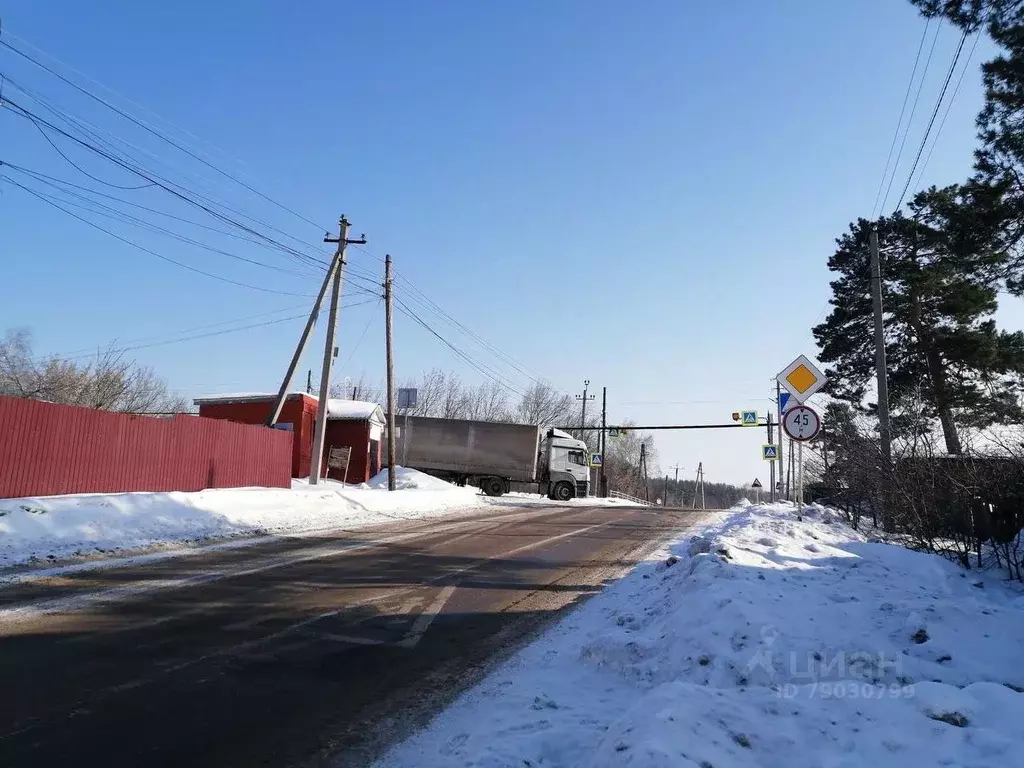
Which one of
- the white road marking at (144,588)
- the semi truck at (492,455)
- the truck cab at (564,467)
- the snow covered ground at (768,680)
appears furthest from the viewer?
the truck cab at (564,467)

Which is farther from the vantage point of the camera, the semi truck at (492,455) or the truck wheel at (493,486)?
the truck wheel at (493,486)

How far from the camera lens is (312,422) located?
1193 inches

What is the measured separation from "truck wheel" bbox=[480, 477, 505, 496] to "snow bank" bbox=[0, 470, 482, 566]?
14522 millimetres

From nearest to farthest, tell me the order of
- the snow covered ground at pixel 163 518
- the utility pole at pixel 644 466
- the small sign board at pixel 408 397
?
the snow covered ground at pixel 163 518 < the small sign board at pixel 408 397 < the utility pole at pixel 644 466

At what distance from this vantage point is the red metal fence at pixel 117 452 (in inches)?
511

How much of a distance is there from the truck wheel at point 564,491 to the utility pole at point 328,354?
16314mm

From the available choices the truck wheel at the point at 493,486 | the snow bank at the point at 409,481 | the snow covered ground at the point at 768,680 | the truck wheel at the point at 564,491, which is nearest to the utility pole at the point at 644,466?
the truck wheel at the point at 564,491

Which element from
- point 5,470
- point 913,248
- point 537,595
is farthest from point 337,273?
point 913,248

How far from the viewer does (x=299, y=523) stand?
49.8 feet

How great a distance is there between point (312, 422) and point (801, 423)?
23.5 metres

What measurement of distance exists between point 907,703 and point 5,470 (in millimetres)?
14846

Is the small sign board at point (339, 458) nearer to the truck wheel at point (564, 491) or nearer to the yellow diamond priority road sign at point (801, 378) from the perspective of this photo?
the truck wheel at point (564, 491)

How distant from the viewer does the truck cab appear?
117ft

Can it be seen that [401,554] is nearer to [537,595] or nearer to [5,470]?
[537,595]
